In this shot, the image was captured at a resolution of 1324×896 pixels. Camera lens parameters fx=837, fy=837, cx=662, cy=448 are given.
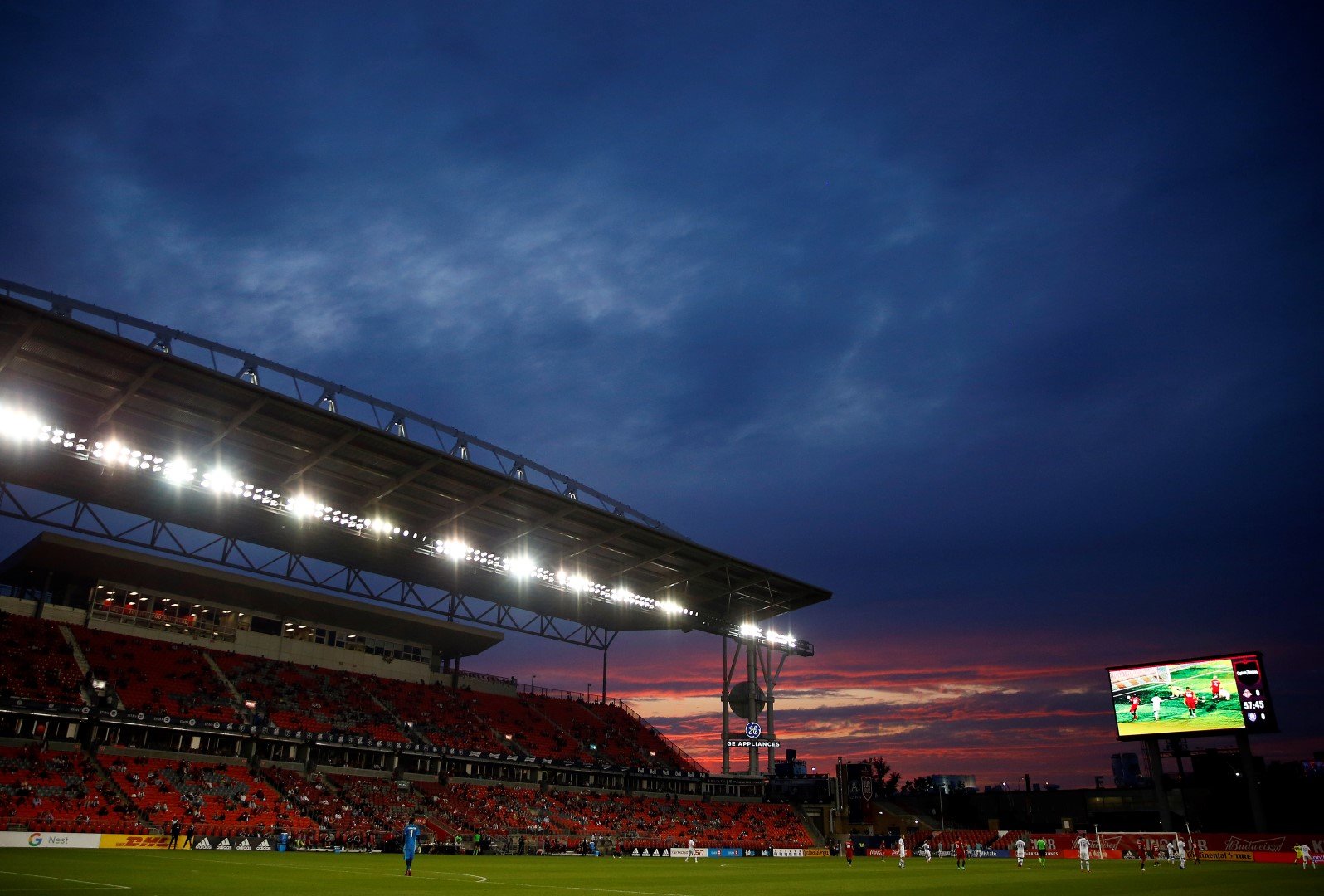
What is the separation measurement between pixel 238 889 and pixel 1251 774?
193 feet

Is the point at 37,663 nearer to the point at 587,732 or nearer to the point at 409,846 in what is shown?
the point at 409,846

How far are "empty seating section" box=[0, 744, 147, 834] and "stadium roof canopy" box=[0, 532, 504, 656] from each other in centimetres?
1186

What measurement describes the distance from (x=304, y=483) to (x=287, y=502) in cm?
130

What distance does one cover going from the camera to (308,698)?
5259cm

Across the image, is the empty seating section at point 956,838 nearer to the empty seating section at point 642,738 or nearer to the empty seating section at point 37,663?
the empty seating section at point 642,738

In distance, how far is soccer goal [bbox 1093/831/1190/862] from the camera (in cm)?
4928

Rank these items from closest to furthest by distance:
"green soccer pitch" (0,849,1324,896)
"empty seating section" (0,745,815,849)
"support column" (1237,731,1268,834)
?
"green soccer pitch" (0,849,1324,896) → "empty seating section" (0,745,815,849) → "support column" (1237,731,1268,834)

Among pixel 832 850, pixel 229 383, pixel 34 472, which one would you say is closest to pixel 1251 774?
pixel 832 850

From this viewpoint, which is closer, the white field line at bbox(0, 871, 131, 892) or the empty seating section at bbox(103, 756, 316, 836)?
the white field line at bbox(0, 871, 131, 892)

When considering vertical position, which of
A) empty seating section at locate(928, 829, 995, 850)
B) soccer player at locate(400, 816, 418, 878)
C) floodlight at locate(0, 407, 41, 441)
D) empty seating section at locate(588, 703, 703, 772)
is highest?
floodlight at locate(0, 407, 41, 441)

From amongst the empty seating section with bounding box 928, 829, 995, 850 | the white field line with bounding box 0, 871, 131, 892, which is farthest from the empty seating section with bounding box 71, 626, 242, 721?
the empty seating section with bounding box 928, 829, 995, 850

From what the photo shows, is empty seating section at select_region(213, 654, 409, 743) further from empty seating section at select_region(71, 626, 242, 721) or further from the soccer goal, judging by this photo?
the soccer goal

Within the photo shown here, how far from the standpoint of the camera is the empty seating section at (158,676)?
43938mm

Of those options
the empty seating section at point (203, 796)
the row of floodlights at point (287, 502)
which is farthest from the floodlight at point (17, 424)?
the empty seating section at point (203, 796)
